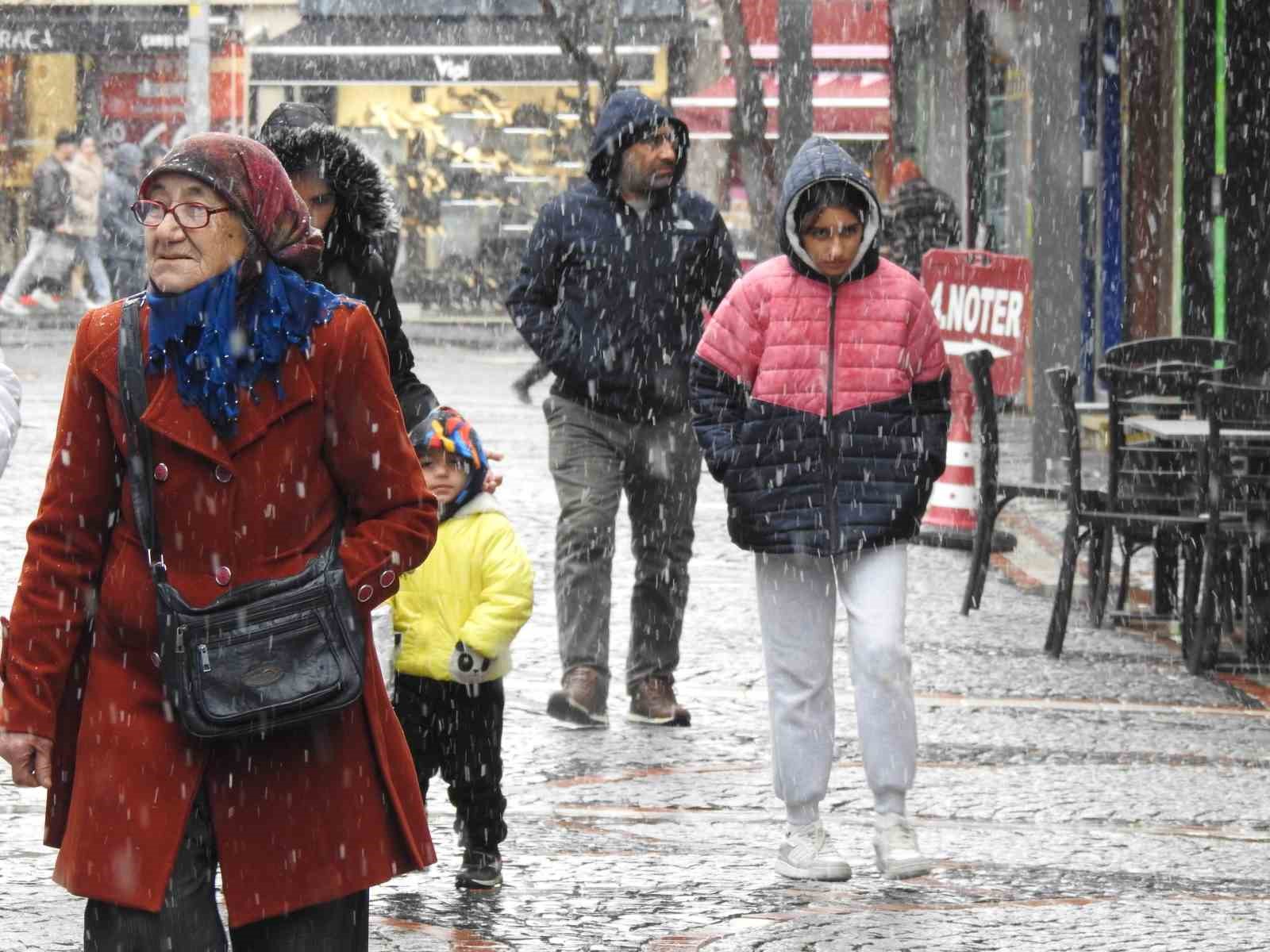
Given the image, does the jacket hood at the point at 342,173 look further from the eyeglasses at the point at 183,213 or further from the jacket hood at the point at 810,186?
the eyeglasses at the point at 183,213

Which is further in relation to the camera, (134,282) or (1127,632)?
(134,282)

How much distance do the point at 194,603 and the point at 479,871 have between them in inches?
85.9

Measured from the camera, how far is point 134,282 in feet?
85.5

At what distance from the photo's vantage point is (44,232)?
28953 millimetres

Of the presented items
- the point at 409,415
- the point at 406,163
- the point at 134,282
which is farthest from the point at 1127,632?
the point at 406,163

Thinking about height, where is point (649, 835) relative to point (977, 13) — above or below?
below

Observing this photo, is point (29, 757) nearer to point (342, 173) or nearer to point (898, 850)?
point (342, 173)

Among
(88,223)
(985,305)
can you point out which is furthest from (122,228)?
(985,305)

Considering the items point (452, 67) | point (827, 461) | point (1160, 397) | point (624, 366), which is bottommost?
point (1160, 397)

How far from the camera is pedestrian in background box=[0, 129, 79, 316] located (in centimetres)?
2866

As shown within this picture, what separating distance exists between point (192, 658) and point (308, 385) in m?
0.47

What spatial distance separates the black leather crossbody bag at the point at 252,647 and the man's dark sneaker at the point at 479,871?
6.80 feet

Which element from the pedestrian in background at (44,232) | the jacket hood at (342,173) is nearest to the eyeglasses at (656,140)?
the jacket hood at (342,173)

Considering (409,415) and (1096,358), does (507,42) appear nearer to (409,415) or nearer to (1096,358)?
(1096,358)
